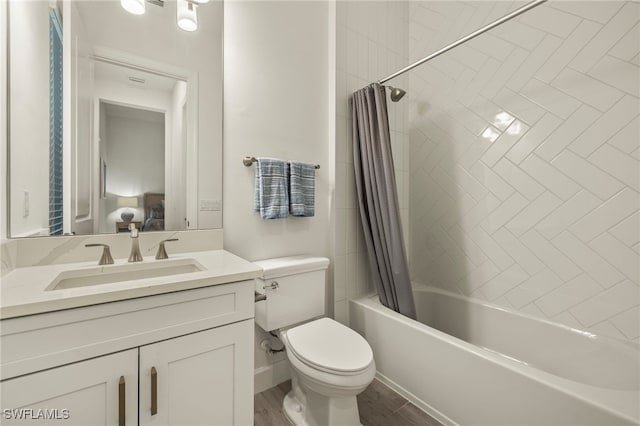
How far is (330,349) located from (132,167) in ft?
4.02

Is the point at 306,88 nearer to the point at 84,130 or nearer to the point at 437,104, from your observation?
the point at 437,104

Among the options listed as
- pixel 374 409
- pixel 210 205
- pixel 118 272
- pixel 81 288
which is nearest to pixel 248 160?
pixel 210 205

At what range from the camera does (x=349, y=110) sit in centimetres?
182

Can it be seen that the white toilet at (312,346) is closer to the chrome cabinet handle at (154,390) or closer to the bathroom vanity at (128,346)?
the bathroom vanity at (128,346)

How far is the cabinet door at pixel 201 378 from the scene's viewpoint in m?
0.81

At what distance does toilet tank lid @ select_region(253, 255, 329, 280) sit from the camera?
1360mm

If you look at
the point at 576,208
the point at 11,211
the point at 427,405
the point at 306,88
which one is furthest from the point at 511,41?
the point at 11,211

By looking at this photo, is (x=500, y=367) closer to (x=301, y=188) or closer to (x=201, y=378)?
(x=201, y=378)

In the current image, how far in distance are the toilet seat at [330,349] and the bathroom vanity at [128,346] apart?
0.27 meters

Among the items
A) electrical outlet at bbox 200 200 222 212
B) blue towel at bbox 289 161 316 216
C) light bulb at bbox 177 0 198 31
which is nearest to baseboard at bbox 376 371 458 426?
blue towel at bbox 289 161 316 216

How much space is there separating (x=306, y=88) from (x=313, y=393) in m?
1.73

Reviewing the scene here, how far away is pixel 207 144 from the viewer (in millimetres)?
1396

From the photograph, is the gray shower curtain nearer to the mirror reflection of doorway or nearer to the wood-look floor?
the wood-look floor

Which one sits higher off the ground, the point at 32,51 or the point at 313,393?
the point at 32,51
